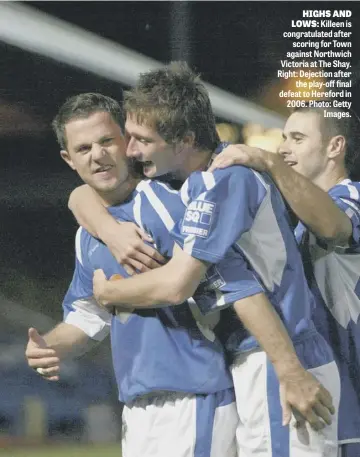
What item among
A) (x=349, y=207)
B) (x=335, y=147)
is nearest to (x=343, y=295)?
(x=349, y=207)

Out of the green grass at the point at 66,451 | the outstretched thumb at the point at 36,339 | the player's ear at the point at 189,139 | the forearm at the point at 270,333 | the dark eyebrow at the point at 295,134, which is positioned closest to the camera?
the forearm at the point at 270,333

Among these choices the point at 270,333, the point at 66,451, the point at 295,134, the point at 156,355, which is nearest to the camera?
the point at 270,333

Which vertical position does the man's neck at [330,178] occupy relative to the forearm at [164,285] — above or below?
above

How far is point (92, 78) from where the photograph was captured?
4.72 ft

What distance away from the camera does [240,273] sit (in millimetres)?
1044

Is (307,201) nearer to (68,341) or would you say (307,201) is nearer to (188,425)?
(188,425)

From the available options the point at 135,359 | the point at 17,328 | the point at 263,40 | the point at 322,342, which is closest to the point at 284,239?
the point at 322,342

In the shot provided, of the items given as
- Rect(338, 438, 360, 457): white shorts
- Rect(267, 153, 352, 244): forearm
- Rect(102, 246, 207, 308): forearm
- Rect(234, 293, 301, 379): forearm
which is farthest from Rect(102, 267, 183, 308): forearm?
Rect(338, 438, 360, 457): white shorts

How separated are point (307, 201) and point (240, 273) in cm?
17

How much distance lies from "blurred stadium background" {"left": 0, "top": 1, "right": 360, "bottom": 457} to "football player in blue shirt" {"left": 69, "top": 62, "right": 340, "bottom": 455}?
296 millimetres

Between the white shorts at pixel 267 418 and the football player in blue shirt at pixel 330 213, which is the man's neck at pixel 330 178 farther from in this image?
the white shorts at pixel 267 418

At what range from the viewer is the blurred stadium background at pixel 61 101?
1.43 m

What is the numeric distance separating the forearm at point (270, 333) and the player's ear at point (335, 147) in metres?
0.39

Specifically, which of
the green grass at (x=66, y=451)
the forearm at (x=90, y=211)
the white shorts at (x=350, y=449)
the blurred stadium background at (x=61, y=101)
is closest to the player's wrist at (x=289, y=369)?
the white shorts at (x=350, y=449)
